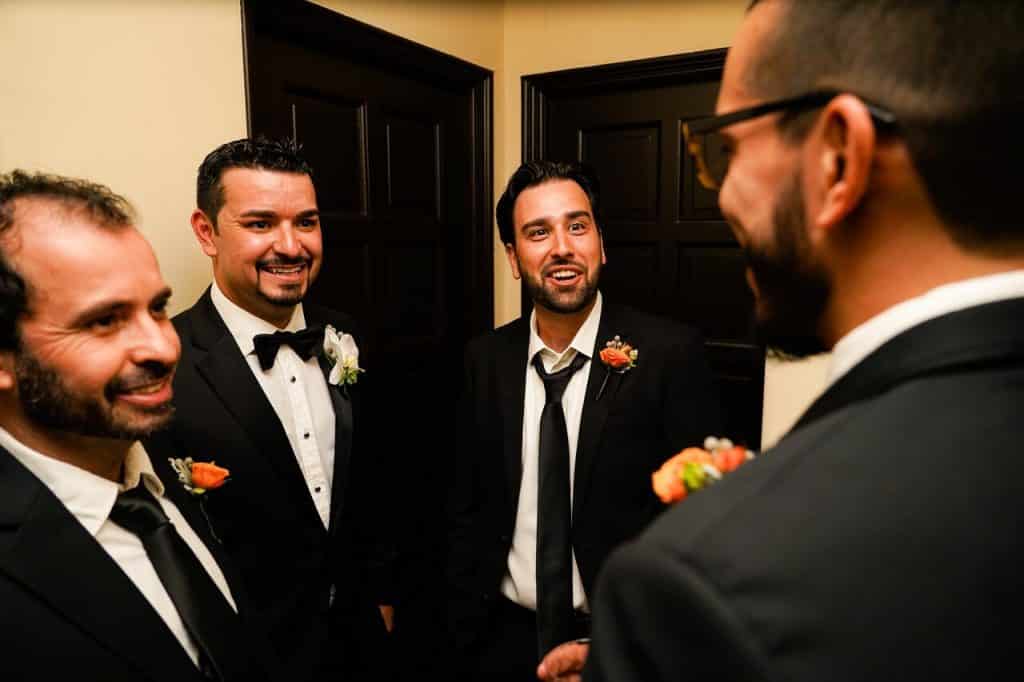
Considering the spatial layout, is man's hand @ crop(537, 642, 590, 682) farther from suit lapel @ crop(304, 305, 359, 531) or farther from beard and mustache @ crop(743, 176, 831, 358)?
beard and mustache @ crop(743, 176, 831, 358)

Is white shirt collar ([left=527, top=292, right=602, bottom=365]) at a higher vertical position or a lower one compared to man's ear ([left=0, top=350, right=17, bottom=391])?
lower

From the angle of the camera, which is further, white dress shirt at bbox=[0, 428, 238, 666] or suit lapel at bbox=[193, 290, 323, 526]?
suit lapel at bbox=[193, 290, 323, 526]

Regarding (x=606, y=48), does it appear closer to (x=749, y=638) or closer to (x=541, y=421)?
(x=541, y=421)

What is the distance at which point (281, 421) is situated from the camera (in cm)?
165

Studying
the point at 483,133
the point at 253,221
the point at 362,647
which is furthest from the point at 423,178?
the point at 362,647

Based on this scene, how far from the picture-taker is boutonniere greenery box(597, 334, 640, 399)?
180 cm

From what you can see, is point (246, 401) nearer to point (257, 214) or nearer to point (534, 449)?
point (257, 214)

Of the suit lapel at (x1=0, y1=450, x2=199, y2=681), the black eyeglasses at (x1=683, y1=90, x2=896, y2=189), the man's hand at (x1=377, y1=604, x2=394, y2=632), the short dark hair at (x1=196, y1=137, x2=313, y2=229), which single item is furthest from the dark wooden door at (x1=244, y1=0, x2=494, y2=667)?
the black eyeglasses at (x1=683, y1=90, x2=896, y2=189)

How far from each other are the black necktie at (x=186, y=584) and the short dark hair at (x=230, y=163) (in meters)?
0.90

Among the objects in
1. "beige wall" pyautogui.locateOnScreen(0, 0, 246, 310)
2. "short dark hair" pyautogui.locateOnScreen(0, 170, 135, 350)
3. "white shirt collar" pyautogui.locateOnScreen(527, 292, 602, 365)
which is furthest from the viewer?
"white shirt collar" pyautogui.locateOnScreen(527, 292, 602, 365)

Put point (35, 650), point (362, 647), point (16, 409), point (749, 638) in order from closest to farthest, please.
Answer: point (749, 638)
point (35, 650)
point (16, 409)
point (362, 647)

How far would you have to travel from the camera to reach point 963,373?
0.49 meters

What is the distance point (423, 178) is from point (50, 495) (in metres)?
2.17

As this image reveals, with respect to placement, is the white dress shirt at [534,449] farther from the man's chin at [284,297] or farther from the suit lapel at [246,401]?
the man's chin at [284,297]
